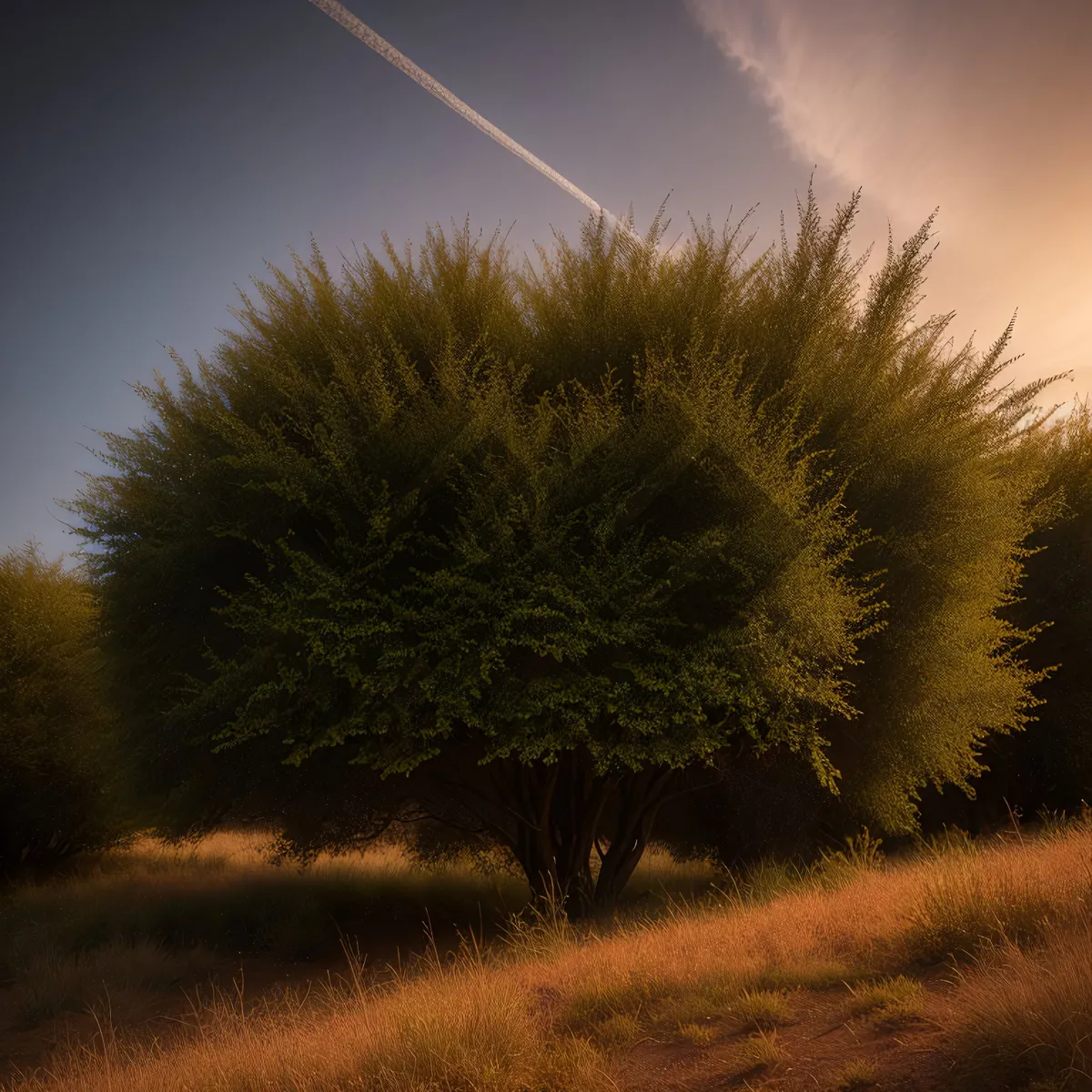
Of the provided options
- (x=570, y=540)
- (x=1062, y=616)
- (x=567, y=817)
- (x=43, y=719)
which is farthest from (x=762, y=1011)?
(x=43, y=719)

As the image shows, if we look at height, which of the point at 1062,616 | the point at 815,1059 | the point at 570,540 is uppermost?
the point at 570,540

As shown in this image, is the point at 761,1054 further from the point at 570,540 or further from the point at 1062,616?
the point at 1062,616

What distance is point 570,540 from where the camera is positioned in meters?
10.5

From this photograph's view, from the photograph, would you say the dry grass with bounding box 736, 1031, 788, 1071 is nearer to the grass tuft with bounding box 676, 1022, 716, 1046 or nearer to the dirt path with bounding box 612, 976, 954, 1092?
the dirt path with bounding box 612, 976, 954, 1092

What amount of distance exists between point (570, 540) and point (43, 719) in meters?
16.2

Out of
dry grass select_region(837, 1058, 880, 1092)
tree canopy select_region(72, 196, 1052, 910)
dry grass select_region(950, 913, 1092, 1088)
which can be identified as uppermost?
tree canopy select_region(72, 196, 1052, 910)

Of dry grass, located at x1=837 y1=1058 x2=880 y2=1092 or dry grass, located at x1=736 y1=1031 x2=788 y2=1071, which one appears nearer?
dry grass, located at x1=837 y1=1058 x2=880 y2=1092

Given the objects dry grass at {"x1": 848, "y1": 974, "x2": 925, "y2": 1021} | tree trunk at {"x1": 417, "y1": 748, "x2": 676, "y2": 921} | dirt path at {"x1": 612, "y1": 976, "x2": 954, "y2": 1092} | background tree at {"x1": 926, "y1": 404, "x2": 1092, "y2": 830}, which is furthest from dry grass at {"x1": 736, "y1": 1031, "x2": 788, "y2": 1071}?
background tree at {"x1": 926, "y1": 404, "x2": 1092, "y2": 830}

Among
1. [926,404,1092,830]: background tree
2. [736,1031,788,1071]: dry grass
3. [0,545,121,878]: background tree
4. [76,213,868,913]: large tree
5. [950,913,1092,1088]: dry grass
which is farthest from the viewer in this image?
[0,545,121,878]: background tree

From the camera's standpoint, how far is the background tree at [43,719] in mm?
19469

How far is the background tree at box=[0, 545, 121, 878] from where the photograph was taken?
63.9 ft

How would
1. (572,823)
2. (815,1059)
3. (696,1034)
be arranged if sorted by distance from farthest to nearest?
(572,823), (696,1034), (815,1059)

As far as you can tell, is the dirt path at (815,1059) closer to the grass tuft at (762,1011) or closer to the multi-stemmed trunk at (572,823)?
the grass tuft at (762,1011)

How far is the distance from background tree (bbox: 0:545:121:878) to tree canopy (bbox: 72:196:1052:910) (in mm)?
8974
